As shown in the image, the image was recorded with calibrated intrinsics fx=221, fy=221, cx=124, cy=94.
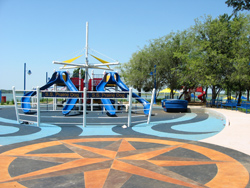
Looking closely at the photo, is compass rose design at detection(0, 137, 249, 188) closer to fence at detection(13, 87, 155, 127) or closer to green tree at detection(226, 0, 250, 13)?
fence at detection(13, 87, 155, 127)

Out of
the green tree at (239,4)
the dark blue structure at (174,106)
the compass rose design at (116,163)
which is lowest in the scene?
the compass rose design at (116,163)

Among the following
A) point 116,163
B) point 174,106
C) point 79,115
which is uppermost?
point 174,106

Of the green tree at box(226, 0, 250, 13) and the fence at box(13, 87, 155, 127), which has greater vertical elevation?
the green tree at box(226, 0, 250, 13)

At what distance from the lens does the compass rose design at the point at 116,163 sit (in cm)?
464

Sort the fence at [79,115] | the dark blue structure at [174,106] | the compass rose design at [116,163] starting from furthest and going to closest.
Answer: the dark blue structure at [174,106] < the fence at [79,115] < the compass rose design at [116,163]

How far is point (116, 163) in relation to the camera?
5.70 m

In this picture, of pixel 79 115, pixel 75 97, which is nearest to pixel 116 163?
pixel 75 97

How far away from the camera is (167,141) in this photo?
8.46 metres

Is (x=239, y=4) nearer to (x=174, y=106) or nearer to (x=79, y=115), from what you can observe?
(x=174, y=106)

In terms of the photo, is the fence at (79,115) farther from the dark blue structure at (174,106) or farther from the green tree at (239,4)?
the green tree at (239,4)

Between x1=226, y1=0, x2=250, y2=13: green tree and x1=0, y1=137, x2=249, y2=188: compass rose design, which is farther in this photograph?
x1=226, y1=0, x2=250, y2=13: green tree

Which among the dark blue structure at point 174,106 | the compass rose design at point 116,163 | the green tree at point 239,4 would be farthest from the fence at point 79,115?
the green tree at point 239,4

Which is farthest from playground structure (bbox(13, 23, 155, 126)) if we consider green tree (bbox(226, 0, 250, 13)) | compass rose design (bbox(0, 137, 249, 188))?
green tree (bbox(226, 0, 250, 13))

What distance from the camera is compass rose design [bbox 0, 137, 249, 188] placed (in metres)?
4.64
